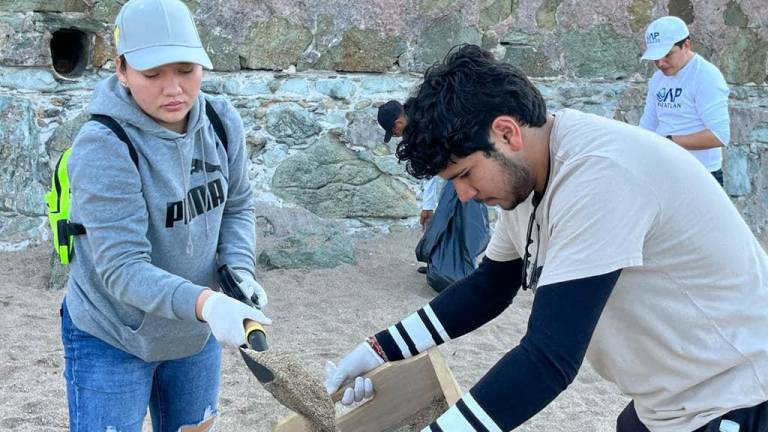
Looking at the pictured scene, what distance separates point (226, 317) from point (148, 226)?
290 mm

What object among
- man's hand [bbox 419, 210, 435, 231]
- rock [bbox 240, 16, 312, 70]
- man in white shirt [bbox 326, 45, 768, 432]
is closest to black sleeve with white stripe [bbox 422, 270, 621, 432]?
man in white shirt [bbox 326, 45, 768, 432]

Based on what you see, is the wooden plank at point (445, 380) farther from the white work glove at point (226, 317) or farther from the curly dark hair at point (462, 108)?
the curly dark hair at point (462, 108)

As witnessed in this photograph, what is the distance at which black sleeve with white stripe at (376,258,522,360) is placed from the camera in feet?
6.49

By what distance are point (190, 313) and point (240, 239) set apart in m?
0.37

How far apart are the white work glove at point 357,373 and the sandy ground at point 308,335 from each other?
1195 mm

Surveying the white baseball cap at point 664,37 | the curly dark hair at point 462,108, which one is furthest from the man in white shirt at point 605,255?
the white baseball cap at point 664,37

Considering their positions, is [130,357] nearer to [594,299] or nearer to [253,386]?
[594,299]

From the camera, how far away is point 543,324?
1403 millimetres

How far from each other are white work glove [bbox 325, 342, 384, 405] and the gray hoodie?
0.33m

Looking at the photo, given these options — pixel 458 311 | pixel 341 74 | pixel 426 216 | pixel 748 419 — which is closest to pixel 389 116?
pixel 426 216

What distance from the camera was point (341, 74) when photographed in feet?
17.7

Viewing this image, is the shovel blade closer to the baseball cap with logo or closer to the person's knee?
the person's knee

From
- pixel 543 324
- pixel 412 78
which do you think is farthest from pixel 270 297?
pixel 543 324

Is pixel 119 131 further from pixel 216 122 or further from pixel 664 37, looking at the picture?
pixel 664 37
